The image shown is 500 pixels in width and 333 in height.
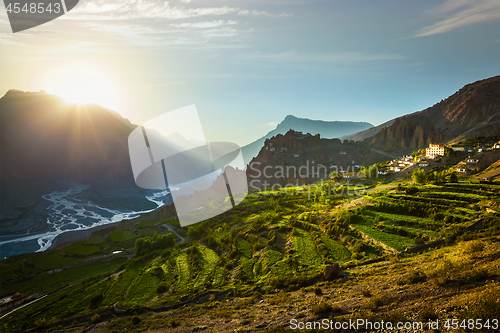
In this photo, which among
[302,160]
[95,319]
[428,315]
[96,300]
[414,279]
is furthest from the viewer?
[302,160]

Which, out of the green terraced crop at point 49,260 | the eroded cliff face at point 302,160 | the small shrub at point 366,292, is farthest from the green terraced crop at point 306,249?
the eroded cliff face at point 302,160

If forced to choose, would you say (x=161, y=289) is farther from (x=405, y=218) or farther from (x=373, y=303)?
(x=405, y=218)

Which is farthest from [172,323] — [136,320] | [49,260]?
[49,260]

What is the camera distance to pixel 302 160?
11169 centimetres

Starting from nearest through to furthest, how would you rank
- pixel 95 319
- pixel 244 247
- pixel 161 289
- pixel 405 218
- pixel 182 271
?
pixel 95 319 → pixel 161 289 → pixel 405 218 → pixel 182 271 → pixel 244 247

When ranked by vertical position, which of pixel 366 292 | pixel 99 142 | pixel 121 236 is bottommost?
pixel 121 236

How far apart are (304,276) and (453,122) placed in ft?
467

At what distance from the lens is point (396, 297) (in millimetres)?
10391

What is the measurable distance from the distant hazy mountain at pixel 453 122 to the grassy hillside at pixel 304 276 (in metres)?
97.0

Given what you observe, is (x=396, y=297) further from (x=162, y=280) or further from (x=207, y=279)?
(x=162, y=280)

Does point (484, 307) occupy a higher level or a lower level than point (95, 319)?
higher

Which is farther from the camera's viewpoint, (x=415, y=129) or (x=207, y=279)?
(x=415, y=129)

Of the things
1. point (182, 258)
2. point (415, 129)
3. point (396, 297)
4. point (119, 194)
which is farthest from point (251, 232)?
point (119, 194)

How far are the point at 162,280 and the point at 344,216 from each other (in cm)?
2034
